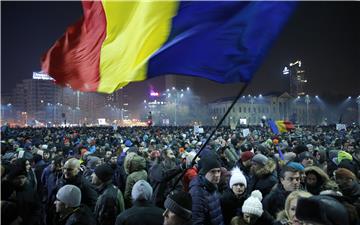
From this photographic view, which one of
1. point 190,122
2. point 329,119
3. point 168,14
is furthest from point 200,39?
point 190,122

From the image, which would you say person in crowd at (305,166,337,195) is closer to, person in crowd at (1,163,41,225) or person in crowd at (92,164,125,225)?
person in crowd at (92,164,125,225)

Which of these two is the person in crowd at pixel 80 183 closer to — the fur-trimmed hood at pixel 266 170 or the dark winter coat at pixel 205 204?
the dark winter coat at pixel 205 204

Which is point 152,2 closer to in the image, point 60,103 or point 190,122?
point 190,122

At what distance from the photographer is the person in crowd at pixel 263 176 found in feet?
20.1

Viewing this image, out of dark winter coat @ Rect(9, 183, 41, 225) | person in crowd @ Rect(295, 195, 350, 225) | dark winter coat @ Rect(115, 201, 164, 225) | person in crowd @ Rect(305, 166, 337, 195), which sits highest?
person in crowd @ Rect(295, 195, 350, 225)

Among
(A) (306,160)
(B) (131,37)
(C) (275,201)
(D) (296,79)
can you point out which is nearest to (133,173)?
(C) (275,201)

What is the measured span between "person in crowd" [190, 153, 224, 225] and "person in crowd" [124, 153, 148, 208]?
5.73 feet

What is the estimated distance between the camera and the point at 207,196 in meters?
4.86

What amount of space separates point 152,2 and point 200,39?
31.6 inches

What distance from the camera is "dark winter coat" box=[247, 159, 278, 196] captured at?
6.14 metres

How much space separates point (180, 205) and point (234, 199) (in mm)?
1941

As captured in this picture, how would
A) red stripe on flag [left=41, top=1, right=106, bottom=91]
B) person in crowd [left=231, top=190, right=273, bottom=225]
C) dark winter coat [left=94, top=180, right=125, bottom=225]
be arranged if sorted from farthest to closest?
red stripe on flag [left=41, top=1, right=106, bottom=91], dark winter coat [left=94, top=180, right=125, bottom=225], person in crowd [left=231, top=190, right=273, bottom=225]

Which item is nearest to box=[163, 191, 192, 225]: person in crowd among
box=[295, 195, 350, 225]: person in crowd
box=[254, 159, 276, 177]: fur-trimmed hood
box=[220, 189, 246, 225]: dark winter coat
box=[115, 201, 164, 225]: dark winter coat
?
box=[115, 201, 164, 225]: dark winter coat

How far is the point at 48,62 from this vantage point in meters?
5.66
